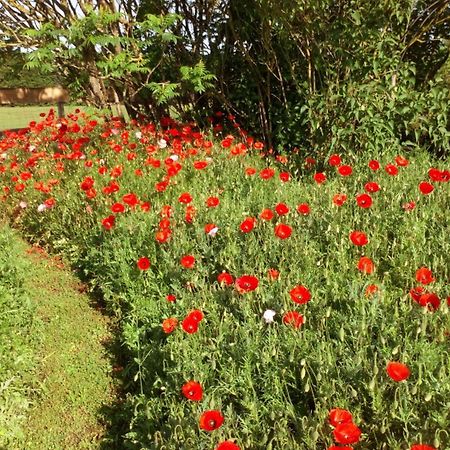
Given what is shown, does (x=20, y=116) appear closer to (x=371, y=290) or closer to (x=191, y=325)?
(x=191, y=325)

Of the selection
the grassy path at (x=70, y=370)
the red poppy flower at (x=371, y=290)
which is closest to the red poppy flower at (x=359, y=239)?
the red poppy flower at (x=371, y=290)

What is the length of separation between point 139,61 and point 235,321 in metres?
4.57

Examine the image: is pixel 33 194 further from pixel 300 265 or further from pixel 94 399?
pixel 300 265

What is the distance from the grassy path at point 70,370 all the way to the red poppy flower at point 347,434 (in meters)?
1.46

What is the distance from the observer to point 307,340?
2.34 meters

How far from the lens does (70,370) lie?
302 cm

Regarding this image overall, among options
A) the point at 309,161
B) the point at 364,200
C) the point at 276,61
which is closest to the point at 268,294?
the point at 364,200

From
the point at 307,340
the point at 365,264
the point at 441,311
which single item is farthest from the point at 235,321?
the point at 441,311

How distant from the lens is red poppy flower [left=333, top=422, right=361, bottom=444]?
153cm

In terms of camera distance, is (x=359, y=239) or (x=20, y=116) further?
(x=20, y=116)

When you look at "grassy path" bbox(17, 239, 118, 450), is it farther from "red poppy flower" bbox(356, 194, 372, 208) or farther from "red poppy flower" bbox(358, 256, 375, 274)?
"red poppy flower" bbox(356, 194, 372, 208)

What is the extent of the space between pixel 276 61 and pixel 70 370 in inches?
171

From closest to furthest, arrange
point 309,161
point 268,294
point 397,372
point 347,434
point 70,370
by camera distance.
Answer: point 347,434 → point 397,372 → point 268,294 → point 70,370 → point 309,161

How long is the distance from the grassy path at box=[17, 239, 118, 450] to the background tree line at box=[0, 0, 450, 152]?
278 centimetres
